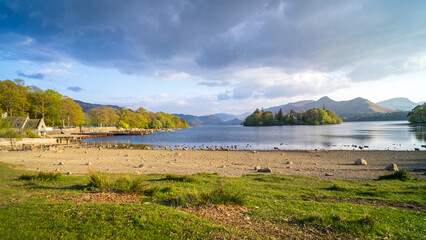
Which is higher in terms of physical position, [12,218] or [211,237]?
[12,218]

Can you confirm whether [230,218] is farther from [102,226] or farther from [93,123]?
[93,123]

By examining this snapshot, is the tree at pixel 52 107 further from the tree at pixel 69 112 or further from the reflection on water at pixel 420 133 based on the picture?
the reflection on water at pixel 420 133

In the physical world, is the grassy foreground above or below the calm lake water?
above

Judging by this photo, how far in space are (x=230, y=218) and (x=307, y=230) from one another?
196cm

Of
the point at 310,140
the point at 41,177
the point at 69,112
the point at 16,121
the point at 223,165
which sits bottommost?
the point at 310,140

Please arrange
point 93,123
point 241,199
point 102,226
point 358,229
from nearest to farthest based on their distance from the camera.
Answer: point 102,226
point 358,229
point 241,199
point 93,123

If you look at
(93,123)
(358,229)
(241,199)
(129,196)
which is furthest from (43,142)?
(93,123)

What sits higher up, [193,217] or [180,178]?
[193,217]

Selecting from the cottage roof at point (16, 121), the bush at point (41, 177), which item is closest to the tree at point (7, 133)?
the cottage roof at point (16, 121)

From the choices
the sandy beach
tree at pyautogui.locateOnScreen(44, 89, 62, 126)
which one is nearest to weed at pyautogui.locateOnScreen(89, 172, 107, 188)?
the sandy beach

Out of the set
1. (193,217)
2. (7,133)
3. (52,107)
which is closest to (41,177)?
(193,217)

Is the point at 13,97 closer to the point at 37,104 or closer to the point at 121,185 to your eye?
the point at 37,104

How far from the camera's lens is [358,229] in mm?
4828

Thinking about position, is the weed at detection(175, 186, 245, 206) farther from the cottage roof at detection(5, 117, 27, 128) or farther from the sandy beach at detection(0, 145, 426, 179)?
the cottage roof at detection(5, 117, 27, 128)
